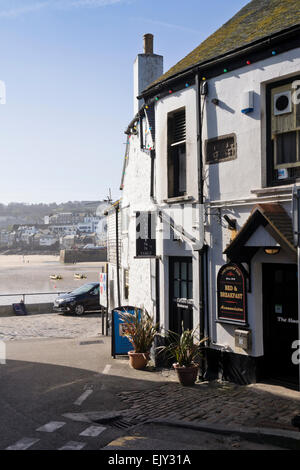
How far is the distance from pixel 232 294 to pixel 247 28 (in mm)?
6015

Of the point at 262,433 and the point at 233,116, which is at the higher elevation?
the point at 233,116

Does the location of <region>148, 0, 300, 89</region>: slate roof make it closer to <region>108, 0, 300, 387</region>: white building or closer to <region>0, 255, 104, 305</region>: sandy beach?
<region>108, 0, 300, 387</region>: white building

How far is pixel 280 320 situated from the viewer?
8.75 meters

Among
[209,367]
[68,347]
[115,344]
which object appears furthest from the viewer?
[68,347]

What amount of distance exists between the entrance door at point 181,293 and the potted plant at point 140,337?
0.58 m

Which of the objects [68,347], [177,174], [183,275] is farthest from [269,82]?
[68,347]

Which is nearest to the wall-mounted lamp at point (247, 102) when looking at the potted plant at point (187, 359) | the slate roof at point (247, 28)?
the slate roof at point (247, 28)

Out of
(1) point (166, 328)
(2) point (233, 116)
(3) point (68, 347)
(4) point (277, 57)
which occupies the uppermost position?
(4) point (277, 57)

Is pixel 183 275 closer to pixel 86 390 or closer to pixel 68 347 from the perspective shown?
pixel 86 390

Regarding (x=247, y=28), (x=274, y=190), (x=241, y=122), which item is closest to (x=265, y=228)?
(x=274, y=190)

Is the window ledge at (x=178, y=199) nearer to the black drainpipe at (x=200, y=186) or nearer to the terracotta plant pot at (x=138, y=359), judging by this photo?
the black drainpipe at (x=200, y=186)

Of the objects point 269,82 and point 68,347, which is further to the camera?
point 68,347

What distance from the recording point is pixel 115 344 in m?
12.1

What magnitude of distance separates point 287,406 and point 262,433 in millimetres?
1478
